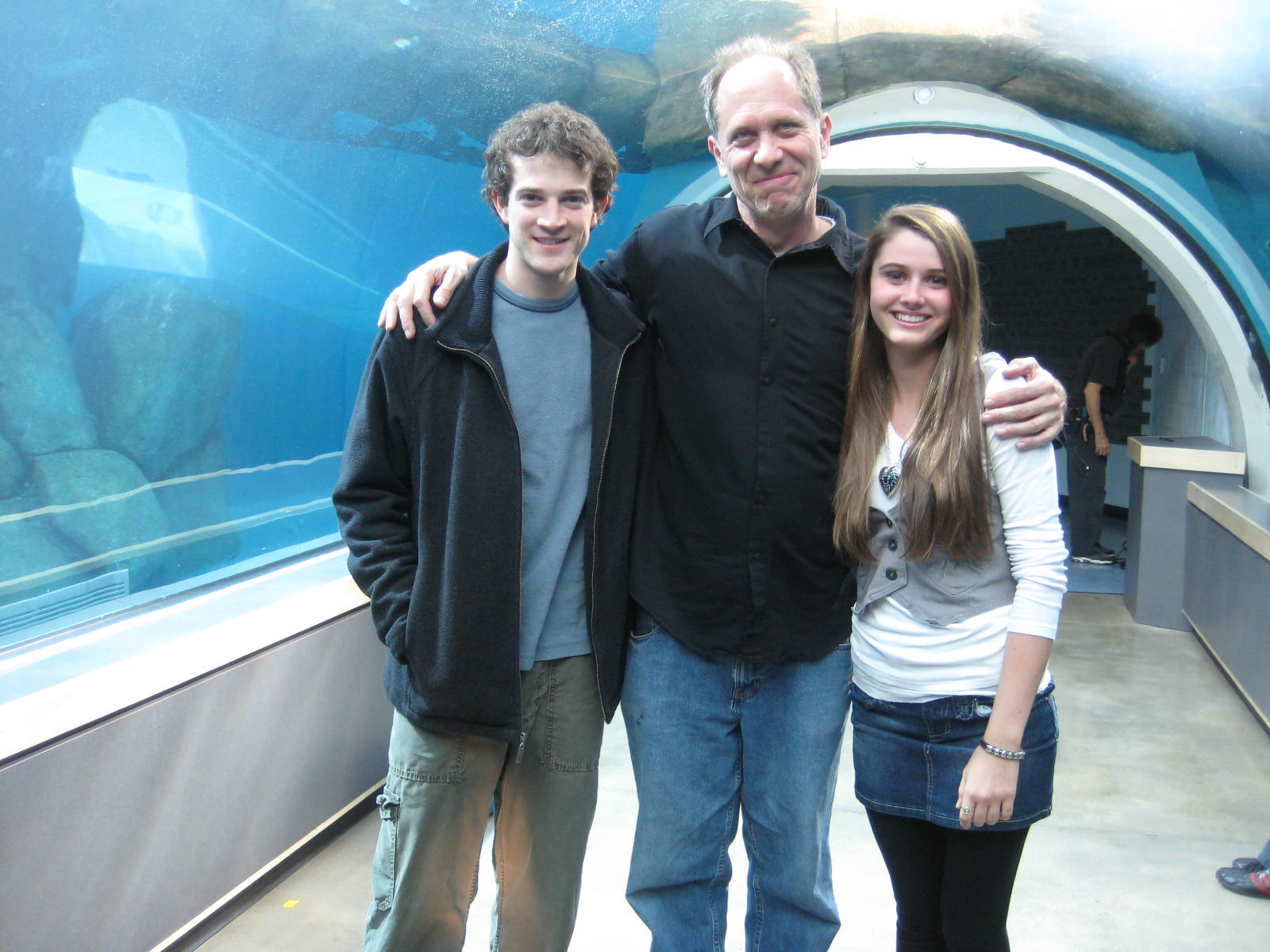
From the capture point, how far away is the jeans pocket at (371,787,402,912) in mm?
1786

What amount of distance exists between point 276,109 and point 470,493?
2.04 m

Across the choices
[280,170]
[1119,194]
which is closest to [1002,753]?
[280,170]

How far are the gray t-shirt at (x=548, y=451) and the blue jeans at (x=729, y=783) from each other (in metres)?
0.17

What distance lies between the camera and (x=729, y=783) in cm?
184

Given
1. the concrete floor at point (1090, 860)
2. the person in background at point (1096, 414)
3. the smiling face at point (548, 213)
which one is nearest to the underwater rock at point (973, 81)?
the person in background at point (1096, 414)

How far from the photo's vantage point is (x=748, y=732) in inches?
71.7

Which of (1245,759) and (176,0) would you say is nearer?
(176,0)

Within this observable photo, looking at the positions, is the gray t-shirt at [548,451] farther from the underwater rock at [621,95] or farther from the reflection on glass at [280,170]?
the underwater rock at [621,95]

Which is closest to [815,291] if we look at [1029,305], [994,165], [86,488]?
[86,488]

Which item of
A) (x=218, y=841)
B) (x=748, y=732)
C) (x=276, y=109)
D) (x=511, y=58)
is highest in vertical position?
(x=511, y=58)

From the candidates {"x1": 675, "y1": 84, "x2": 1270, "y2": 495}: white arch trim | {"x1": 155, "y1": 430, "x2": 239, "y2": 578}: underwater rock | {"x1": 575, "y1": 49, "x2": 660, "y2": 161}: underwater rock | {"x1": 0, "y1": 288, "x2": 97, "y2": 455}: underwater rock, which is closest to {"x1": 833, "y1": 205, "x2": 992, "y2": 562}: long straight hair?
{"x1": 0, "y1": 288, "x2": 97, "y2": 455}: underwater rock

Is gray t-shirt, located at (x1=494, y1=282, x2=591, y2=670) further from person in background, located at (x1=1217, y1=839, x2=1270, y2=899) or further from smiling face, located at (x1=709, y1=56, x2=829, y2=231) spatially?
person in background, located at (x1=1217, y1=839, x2=1270, y2=899)

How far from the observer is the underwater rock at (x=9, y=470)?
2.13 metres

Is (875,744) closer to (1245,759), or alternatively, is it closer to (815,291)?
(815,291)
